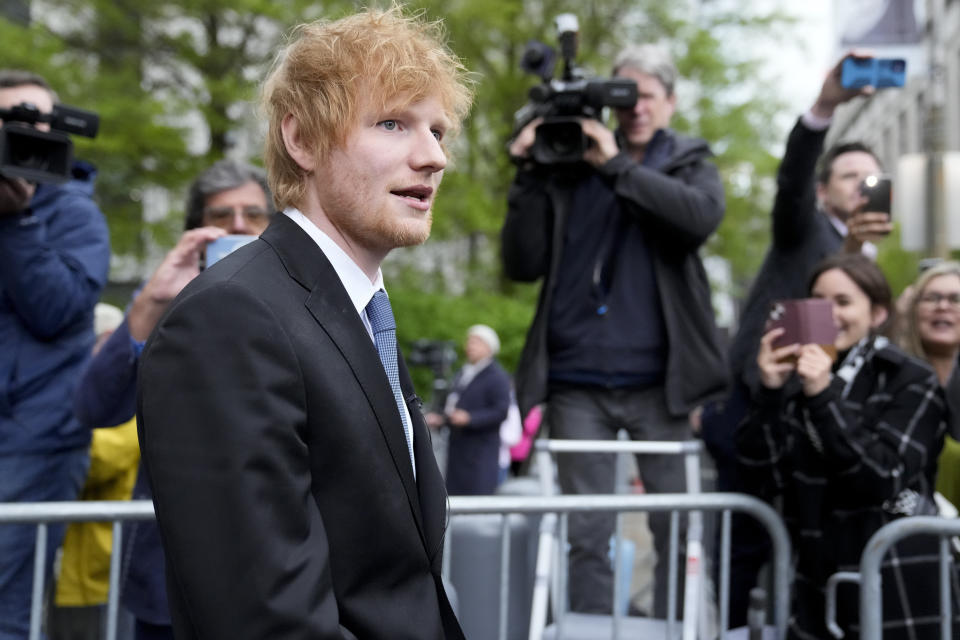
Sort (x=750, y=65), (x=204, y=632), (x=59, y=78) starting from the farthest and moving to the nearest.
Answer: (x=750, y=65) < (x=59, y=78) < (x=204, y=632)

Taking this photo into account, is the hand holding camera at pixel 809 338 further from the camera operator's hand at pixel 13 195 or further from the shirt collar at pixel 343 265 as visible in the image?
the camera operator's hand at pixel 13 195

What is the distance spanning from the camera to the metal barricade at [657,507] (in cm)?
302

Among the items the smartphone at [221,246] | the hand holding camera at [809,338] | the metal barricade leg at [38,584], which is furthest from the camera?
the hand holding camera at [809,338]

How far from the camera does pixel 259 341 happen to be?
4.64ft

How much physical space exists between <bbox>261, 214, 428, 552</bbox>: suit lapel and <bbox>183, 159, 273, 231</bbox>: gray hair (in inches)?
72.9

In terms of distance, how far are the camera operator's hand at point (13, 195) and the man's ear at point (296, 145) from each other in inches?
73.3

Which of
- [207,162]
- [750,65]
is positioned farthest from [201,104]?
[750,65]

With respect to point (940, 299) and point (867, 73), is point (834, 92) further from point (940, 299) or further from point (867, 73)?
point (940, 299)

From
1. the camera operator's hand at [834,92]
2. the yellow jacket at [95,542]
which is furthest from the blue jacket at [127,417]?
the camera operator's hand at [834,92]

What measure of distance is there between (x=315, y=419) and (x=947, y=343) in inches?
134

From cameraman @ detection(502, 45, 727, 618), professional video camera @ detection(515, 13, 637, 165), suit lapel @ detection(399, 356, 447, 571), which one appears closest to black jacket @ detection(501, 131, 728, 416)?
cameraman @ detection(502, 45, 727, 618)

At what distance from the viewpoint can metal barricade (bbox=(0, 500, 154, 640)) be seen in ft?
8.86

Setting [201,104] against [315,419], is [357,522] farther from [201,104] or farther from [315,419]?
[201,104]

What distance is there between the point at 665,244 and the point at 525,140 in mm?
669
